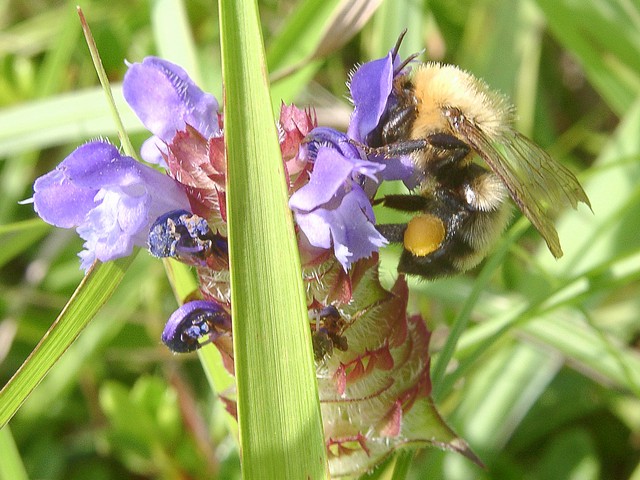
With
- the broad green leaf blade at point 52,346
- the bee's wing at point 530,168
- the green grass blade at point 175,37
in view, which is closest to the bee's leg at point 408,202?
the bee's wing at point 530,168

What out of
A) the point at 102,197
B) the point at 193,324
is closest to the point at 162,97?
the point at 102,197

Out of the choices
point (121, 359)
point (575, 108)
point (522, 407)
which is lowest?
point (121, 359)

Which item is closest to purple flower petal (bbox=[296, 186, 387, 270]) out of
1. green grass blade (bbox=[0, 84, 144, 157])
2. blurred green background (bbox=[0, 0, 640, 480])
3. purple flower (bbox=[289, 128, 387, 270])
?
purple flower (bbox=[289, 128, 387, 270])

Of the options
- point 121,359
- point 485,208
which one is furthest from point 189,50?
point 121,359

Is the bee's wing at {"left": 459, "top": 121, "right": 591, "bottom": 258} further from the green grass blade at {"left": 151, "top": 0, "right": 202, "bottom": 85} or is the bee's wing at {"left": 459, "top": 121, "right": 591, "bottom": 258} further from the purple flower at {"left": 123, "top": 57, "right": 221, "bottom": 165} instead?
the green grass blade at {"left": 151, "top": 0, "right": 202, "bottom": 85}

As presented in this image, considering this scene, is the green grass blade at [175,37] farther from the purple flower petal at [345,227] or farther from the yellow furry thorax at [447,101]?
the purple flower petal at [345,227]

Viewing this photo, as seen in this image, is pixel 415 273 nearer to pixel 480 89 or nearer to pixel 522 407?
pixel 480 89
